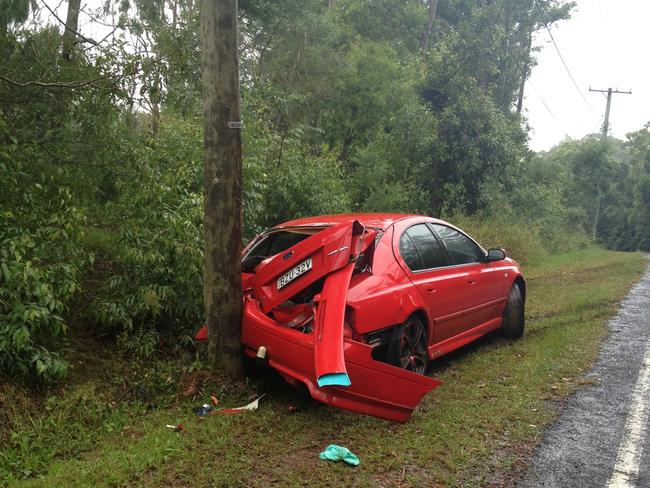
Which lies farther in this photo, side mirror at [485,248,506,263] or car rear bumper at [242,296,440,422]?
side mirror at [485,248,506,263]

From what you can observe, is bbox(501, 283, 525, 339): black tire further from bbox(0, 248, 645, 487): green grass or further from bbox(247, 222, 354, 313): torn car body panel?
bbox(247, 222, 354, 313): torn car body panel

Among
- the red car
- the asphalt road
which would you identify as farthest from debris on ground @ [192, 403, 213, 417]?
the asphalt road

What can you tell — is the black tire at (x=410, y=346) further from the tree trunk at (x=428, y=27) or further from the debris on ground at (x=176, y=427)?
the tree trunk at (x=428, y=27)

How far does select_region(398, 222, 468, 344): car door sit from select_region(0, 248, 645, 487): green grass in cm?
51

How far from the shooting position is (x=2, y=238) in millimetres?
4301

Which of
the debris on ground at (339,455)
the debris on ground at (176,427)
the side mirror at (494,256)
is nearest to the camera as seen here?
the debris on ground at (339,455)

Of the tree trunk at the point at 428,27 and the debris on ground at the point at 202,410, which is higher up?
the tree trunk at the point at 428,27

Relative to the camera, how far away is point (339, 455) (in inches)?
140

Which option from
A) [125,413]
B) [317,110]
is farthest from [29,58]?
[317,110]

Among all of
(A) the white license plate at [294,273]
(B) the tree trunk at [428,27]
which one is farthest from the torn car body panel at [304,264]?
(B) the tree trunk at [428,27]

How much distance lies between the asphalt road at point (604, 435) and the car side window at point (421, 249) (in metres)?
1.67

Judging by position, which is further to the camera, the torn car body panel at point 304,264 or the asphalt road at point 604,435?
the torn car body panel at point 304,264

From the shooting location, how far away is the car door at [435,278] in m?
5.05

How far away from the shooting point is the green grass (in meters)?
3.33
